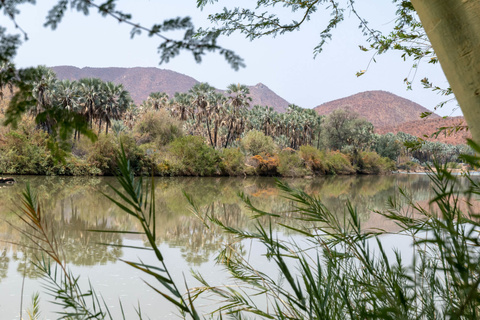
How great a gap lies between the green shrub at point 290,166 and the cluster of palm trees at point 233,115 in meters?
8.02

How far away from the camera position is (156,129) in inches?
1619

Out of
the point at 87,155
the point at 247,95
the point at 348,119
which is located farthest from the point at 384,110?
the point at 87,155

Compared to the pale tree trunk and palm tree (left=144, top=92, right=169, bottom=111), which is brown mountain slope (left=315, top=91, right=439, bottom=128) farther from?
the pale tree trunk

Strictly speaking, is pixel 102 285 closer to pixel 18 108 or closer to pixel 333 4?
pixel 333 4

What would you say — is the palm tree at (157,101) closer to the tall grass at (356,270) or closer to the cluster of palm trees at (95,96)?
the cluster of palm trees at (95,96)

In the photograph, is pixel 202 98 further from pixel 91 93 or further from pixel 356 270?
pixel 356 270

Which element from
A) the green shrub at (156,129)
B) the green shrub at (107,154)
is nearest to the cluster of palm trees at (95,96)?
the green shrub at (156,129)

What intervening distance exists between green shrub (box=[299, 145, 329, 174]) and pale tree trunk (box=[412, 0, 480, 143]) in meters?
40.0

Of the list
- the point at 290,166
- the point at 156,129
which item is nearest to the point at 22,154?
the point at 156,129

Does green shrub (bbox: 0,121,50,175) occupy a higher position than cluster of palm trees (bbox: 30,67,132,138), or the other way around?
cluster of palm trees (bbox: 30,67,132,138)

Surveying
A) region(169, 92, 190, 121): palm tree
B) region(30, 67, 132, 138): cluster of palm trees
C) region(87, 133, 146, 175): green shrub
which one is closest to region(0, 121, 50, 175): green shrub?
region(87, 133, 146, 175): green shrub

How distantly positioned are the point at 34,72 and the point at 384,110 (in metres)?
154

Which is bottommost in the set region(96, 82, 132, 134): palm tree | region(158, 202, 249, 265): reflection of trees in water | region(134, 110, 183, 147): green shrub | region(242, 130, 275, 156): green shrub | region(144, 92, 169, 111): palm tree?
region(158, 202, 249, 265): reflection of trees in water

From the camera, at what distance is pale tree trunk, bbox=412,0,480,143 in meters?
1.20
